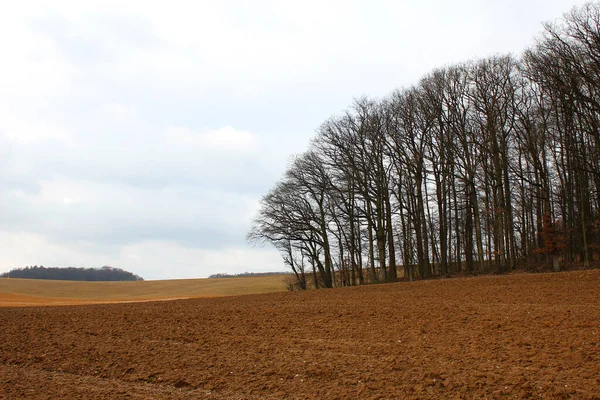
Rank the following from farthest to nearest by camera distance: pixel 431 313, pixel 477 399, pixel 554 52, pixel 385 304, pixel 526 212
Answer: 1. pixel 526 212
2. pixel 554 52
3. pixel 385 304
4. pixel 431 313
5. pixel 477 399

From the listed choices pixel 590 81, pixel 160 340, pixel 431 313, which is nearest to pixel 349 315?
pixel 431 313

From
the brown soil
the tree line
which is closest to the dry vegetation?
the tree line

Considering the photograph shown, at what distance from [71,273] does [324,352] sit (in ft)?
328

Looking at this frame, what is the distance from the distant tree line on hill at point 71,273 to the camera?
92262 millimetres

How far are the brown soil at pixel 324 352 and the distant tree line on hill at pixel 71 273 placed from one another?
81713 mm

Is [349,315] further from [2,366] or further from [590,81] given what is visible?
[590,81]

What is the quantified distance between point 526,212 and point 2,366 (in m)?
35.7

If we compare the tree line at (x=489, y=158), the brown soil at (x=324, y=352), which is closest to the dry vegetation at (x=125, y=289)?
the tree line at (x=489, y=158)

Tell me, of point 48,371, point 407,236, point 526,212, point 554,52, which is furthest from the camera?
point 407,236

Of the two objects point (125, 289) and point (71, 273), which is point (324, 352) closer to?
point (125, 289)

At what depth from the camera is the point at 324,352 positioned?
32.0ft

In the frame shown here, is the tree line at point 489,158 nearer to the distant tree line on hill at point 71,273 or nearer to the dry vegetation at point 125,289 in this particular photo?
the dry vegetation at point 125,289

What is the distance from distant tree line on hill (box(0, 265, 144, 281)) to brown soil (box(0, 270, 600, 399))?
8171 cm

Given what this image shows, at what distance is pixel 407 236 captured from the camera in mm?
39969
